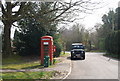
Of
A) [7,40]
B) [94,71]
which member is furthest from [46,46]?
[7,40]

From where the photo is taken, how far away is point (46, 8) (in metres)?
18.0

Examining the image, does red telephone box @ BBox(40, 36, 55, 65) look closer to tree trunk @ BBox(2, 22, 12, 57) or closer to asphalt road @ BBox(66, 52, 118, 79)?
asphalt road @ BBox(66, 52, 118, 79)

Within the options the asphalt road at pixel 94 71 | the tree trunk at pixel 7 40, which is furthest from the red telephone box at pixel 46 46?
the tree trunk at pixel 7 40

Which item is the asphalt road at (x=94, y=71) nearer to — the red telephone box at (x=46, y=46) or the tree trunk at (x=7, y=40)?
the red telephone box at (x=46, y=46)

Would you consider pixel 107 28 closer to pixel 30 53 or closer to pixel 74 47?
pixel 74 47

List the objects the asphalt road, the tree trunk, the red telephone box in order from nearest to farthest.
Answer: the asphalt road
the red telephone box
the tree trunk

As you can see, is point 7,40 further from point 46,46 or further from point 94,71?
point 94,71

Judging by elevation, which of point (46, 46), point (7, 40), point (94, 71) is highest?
point (7, 40)

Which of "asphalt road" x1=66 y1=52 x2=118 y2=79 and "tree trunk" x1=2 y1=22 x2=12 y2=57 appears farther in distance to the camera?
"tree trunk" x1=2 y1=22 x2=12 y2=57

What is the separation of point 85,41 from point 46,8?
49825 millimetres

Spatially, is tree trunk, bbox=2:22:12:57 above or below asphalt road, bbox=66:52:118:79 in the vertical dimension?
above

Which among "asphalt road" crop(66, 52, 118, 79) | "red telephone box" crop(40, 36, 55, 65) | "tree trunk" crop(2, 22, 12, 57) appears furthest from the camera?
→ "tree trunk" crop(2, 22, 12, 57)

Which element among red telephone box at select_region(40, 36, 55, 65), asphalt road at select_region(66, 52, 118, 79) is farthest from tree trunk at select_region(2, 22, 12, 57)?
asphalt road at select_region(66, 52, 118, 79)

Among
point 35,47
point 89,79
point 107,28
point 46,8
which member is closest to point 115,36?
point 35,47
